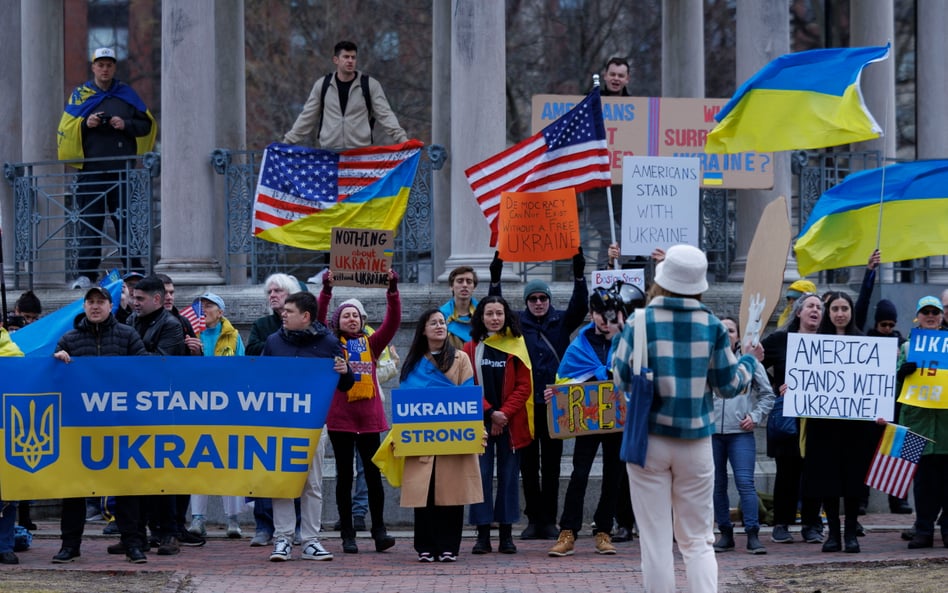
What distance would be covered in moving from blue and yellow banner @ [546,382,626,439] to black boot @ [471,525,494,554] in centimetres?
102

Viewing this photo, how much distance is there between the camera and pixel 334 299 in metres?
17.7

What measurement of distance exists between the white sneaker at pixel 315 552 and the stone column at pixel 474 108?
500 centimetres

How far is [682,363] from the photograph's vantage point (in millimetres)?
9836

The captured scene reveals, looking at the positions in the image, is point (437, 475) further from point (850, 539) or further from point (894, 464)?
point (894, 464)

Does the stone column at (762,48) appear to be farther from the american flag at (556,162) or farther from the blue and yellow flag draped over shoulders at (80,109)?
the blue and yellow flag draped over shoulders at (80,109)

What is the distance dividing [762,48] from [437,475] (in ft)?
25.3

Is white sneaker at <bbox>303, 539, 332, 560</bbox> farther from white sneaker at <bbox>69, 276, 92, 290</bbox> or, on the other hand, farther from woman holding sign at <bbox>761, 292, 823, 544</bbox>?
white sneaker at <bbox>69, 276, 92, 290</bbox>

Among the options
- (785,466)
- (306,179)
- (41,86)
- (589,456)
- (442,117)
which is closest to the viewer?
(589,456)

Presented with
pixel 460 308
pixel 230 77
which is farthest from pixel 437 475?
pixel 230 77

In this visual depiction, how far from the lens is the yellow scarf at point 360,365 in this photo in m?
13.8

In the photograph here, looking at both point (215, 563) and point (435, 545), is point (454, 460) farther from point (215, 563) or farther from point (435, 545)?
point (215, 563)

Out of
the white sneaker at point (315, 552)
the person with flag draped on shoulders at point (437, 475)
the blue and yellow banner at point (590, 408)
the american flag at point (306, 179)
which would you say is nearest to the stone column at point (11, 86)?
the american flag at point (306, 179)

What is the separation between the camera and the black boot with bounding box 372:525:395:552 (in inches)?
548

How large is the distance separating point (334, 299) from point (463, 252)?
1.43 metres
